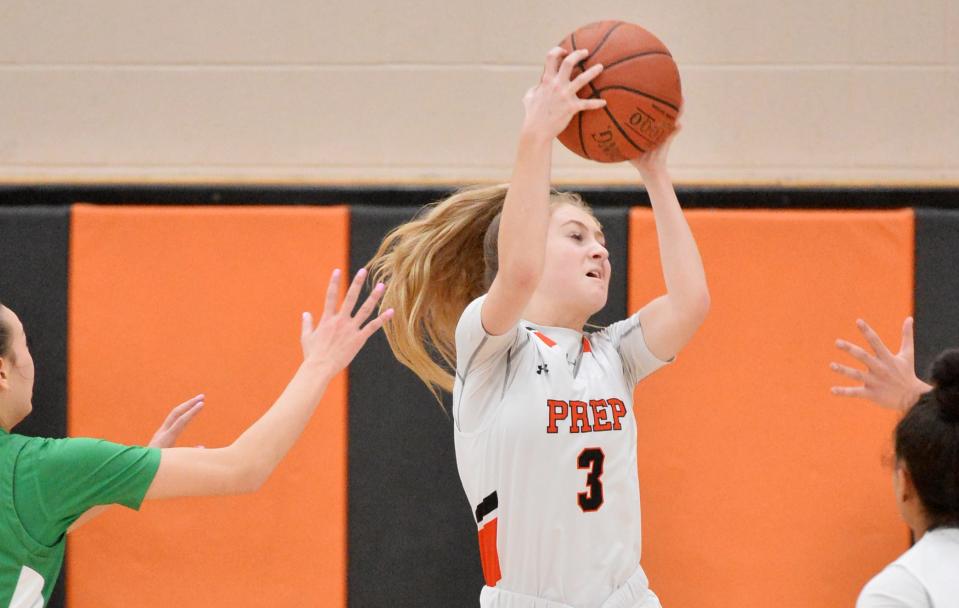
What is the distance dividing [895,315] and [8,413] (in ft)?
9.76

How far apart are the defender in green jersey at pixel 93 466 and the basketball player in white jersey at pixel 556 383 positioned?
407 millimetres

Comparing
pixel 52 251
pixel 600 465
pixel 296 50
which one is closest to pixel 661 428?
pixel 600 465

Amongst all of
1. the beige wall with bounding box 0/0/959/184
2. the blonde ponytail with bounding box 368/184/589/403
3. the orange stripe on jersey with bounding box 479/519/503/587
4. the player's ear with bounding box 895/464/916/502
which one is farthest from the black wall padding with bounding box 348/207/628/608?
the player's ear with bounding box 895/464/916/502

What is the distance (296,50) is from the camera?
4.28m

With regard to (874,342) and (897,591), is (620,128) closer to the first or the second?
(874,342)

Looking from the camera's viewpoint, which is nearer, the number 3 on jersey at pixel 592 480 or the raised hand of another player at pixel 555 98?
the raised hand of another player at pixel 555 98

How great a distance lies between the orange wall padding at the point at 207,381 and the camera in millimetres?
3873

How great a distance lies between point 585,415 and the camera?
266 cm

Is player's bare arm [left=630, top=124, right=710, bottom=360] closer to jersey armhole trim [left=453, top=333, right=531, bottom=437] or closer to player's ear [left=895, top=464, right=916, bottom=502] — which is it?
jersey armhole trim [left=453, top=333, right=531, bottom=437]

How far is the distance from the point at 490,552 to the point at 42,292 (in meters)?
2.20

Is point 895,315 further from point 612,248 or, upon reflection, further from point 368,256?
point 368,256

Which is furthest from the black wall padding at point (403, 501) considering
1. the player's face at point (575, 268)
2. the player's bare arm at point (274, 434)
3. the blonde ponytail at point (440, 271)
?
the player's bare arm at point (274, 434)

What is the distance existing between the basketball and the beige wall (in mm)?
1489

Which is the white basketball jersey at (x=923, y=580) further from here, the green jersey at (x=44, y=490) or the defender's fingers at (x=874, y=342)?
the green jersey at (x=44, y=490)
